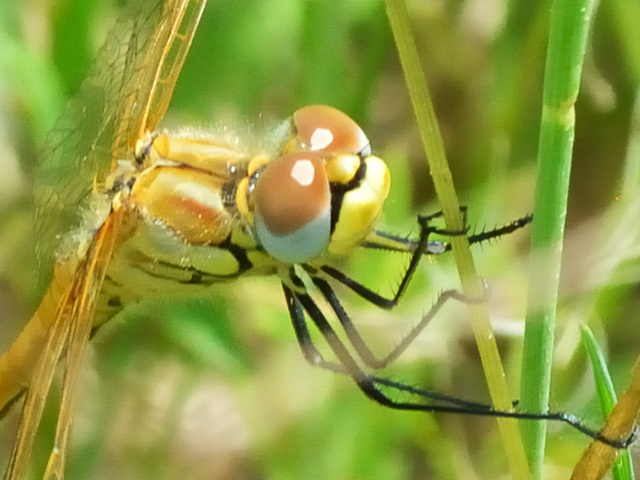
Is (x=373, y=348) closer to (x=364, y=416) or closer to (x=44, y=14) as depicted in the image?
(x=364, y=416)

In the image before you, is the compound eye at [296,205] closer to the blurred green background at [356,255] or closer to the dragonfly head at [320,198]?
the dragonfly head at [320,198]

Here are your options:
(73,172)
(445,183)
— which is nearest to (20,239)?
(73,172)

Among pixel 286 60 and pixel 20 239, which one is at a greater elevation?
pixel 286 60

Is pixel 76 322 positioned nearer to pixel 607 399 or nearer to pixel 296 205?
pixel 296 205

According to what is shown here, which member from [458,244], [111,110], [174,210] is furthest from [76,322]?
[458,244]

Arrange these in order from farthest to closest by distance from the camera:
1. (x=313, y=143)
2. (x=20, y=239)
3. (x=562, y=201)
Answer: (x=20, y=239) → (x=313, y=143) → (x=562, y=201)

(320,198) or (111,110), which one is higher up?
(111,110)
